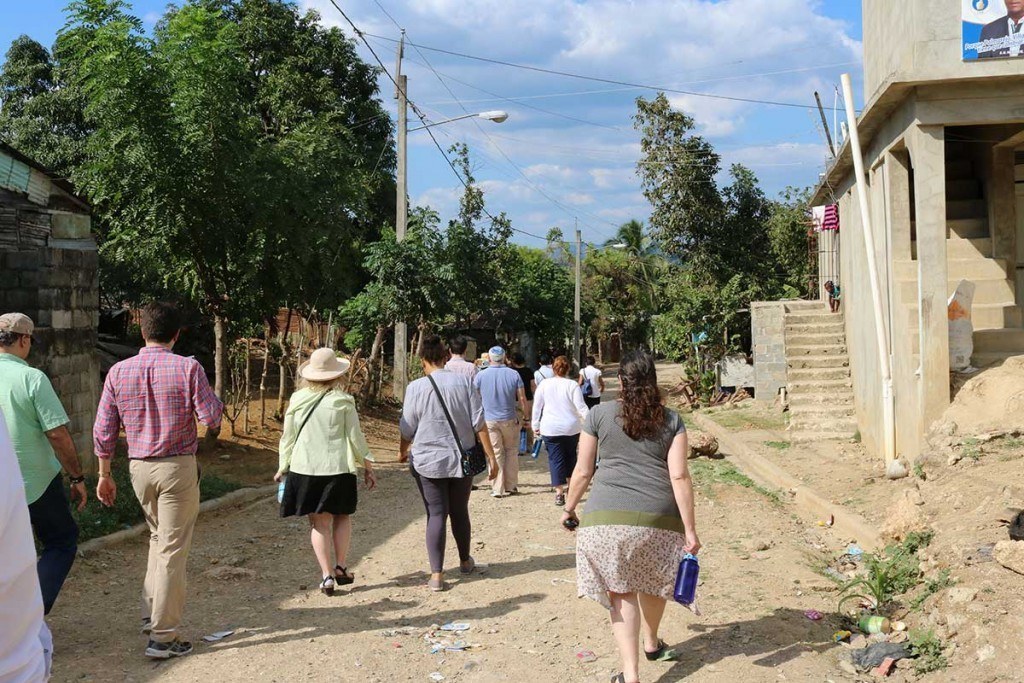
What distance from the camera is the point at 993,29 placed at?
10172mm

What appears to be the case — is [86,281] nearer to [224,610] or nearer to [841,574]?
[224,610]

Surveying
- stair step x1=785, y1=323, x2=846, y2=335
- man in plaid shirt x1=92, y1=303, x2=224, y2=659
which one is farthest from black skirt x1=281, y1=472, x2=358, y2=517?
stair step x1=785, y1=323, x2=846, y2=335

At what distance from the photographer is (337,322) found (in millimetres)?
21359

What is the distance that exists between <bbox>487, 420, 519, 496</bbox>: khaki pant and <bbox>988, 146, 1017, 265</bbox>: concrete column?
23.3ft

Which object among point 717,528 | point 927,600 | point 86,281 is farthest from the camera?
point 86,281

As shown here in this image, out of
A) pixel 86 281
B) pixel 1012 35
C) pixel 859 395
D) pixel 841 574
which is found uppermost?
pixel 1012 35

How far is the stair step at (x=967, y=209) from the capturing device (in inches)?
548

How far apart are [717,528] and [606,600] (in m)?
4.65

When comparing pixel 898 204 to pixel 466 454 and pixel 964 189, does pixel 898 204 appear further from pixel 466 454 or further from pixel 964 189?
pixel 466 454

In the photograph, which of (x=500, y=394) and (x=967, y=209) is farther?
(x=967, y=209)

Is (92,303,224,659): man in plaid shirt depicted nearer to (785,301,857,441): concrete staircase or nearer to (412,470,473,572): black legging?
(412,470,473,572): black legging

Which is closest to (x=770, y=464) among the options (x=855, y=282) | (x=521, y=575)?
(x=855, y=282)

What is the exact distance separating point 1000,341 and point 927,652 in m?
6.89

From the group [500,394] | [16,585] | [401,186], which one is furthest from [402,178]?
[16,585]
